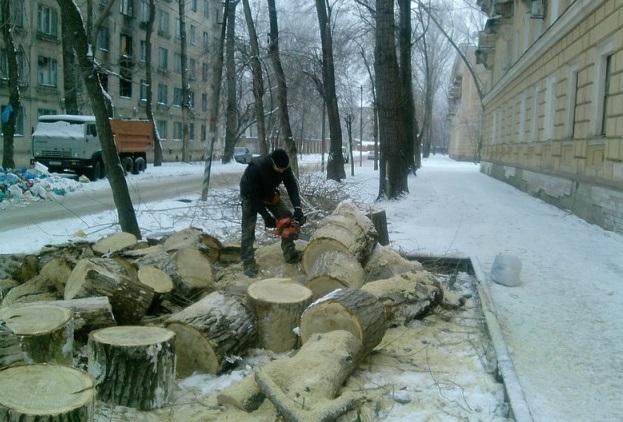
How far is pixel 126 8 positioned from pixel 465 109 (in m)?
34.0

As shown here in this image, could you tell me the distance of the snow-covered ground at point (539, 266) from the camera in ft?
13.1

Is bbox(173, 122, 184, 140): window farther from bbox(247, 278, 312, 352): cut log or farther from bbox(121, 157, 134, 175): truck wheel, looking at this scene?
bbox(247, 278, 312, 352): cut log

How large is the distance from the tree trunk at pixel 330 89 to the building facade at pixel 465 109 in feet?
96.0

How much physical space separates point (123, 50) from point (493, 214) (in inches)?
1312

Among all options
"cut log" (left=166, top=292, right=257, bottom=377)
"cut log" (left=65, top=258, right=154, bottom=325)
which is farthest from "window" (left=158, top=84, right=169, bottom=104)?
"cut log" (left=166, top=292, right=257, bottom=377)

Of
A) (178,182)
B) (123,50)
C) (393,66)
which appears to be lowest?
(178,182)

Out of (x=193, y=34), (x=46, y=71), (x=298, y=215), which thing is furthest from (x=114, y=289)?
(x=193, y=34)

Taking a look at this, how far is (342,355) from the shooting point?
12.7ft

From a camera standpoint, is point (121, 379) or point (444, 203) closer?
point (121, 379)

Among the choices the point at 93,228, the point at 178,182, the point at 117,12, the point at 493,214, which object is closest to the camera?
the point at 93,228

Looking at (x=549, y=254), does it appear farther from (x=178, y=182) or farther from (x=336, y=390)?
(x=178, y=182)

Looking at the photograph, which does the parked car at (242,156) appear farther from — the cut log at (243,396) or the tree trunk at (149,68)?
the cut log at (243,396)

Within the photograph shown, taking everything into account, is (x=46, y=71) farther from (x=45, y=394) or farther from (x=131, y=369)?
(x=45, y=394)

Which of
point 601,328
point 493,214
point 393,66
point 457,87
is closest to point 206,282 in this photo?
point 601,328
